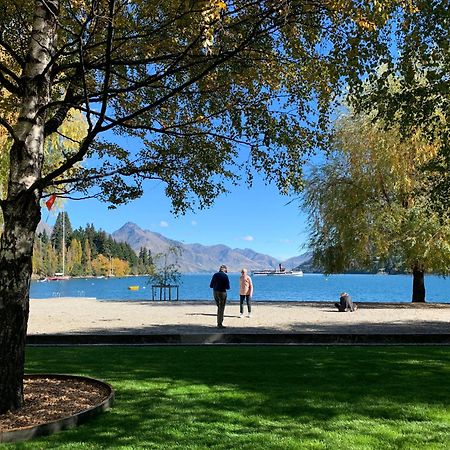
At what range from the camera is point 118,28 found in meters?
7.22

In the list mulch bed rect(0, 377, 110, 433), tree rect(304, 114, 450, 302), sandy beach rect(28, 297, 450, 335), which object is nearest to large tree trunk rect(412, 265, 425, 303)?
tree rect(304, 114, 450, 302)

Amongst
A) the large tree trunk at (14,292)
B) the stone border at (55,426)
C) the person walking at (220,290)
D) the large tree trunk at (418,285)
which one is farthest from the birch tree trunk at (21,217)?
the large tree trunk at (418,285)

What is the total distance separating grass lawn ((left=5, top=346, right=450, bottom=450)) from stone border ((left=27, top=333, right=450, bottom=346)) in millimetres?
948

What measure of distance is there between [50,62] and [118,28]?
1416mm

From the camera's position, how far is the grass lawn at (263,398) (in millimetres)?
5023

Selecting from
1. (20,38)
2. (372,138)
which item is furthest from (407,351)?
(372,138)

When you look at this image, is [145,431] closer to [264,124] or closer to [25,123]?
[25,123]

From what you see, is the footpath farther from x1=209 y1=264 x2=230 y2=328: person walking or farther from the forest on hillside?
the forest on hillside

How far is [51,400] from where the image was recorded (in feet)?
20.7

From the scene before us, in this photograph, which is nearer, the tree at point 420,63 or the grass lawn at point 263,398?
the grass lawn at point 263,398

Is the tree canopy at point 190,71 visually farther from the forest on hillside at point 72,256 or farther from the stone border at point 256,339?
the forest on hillside at point 72,256

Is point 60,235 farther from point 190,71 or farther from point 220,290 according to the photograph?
point 190,71

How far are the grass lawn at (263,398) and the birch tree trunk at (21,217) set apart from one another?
116 centimetres

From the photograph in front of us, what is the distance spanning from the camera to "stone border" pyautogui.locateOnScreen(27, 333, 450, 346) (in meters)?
Result: 11.6
